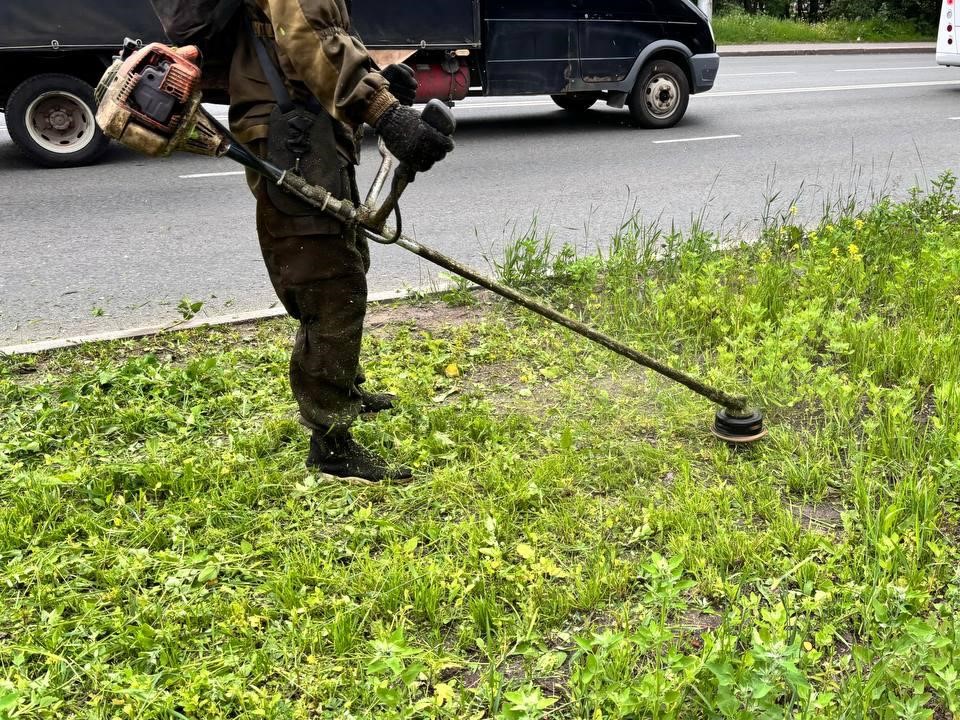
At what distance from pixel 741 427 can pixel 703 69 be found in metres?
7.95

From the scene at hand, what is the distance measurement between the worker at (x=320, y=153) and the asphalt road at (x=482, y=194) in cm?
195

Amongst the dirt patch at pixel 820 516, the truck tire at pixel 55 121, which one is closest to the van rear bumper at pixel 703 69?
the truck tire at pixel 55 121

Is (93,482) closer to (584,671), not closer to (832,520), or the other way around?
(584,671)

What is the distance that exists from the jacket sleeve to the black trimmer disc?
65.0 inches

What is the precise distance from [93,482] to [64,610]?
62 centimetres

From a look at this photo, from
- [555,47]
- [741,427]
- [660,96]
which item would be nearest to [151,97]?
[741,427]

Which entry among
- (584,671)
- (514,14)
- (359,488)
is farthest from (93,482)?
(514,14)

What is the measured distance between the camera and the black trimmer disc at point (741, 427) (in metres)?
3.21

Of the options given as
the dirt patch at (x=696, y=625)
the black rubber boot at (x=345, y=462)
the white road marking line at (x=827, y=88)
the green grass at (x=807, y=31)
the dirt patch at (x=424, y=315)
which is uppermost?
the green grass at (x=807, y=31)

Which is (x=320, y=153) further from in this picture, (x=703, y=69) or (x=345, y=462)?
(x=703, y=69)

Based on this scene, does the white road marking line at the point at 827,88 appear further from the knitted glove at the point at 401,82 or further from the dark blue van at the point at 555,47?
the knitted glove at the point at 401,82

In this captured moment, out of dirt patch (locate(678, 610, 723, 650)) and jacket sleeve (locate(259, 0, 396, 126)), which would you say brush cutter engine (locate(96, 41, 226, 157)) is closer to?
jacket sleeve (locate(259, 0, 396, 126))

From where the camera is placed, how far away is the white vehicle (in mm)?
13570

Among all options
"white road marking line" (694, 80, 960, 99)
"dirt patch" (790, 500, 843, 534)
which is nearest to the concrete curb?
"white road marking line" (694, 80, 960, 99)
